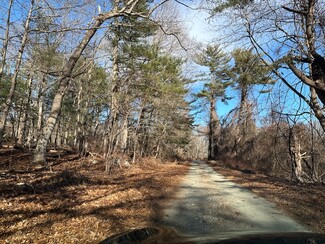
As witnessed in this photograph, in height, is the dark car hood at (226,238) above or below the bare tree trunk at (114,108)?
below

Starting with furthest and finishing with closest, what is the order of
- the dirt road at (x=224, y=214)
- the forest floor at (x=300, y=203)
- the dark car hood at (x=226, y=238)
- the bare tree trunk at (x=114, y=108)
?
the bare tree trunk at (x=114, y=108)
the forest floor at (x=300, y=203)
the dirt road at (x=224, y=214)
the dark car hood at (x=226, y=238)

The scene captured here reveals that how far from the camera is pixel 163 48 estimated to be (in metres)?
22.3

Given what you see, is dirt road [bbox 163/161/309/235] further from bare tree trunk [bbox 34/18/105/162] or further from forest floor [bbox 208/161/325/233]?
bare tree trunk [bbox 34/18/105/162]

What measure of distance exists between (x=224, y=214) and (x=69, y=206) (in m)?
3.94

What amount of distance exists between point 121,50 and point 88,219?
13.8 meters

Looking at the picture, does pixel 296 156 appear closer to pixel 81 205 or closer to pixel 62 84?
pixel 62 84

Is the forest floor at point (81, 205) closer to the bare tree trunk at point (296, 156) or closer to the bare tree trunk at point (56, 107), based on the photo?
the bare tree trunk at point (56, 107)

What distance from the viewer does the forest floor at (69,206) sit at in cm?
518

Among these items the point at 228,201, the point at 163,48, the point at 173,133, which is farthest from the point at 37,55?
the point at 173,133

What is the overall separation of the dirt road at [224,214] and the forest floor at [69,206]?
0.57m

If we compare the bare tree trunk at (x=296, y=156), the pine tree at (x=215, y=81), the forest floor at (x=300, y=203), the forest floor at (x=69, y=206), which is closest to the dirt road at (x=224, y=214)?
the forest floor at (x=300, y=203)

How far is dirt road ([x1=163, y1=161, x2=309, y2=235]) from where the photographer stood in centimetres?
615

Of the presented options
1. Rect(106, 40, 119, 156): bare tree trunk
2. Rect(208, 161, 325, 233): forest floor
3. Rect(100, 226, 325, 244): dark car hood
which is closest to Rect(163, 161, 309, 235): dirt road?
Rect(208, 161, 325, 233): forest floor

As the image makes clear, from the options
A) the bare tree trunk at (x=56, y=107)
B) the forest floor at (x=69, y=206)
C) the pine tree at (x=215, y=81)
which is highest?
the pine tree at (x=215, y=81)
